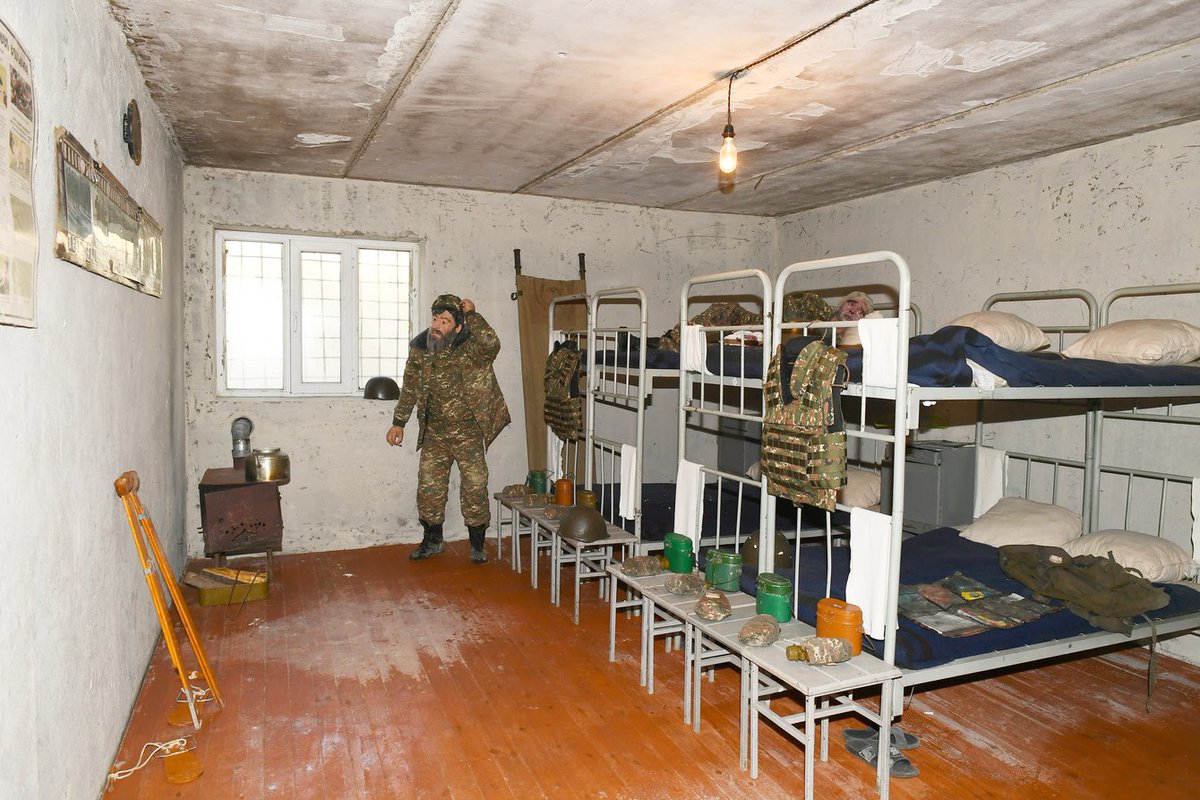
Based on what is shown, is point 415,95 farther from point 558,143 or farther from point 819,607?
point 819,607

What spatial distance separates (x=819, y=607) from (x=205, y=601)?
3.65 m

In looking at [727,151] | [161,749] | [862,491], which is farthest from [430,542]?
[727,151]

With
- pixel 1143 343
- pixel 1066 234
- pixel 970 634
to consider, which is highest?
pixel 1066 234

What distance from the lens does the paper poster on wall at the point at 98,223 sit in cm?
226

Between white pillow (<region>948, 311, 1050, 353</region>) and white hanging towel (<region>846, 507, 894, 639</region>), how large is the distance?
1193 millimetres

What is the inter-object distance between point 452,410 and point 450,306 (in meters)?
0.75

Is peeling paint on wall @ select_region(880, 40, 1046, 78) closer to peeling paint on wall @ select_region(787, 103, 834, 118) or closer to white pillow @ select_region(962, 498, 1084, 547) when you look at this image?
peeling paint on wall @ select_region(787, 103, 834, 118)

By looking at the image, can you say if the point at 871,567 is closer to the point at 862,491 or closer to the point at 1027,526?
the point at 1027,526

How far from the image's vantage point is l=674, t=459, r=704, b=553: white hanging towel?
3891 millimetres

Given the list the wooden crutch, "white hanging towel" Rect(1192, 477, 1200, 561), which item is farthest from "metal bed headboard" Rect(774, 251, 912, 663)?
the wooden crutch

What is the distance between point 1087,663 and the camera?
13.3ft

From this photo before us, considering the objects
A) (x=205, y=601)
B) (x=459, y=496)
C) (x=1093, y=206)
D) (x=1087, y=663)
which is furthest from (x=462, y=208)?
(x=1087, y=663)

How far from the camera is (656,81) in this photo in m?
3.61

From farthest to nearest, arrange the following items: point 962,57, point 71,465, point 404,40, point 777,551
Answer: point 777,551 → point 962,57 → point 404,40 → point 71,465
